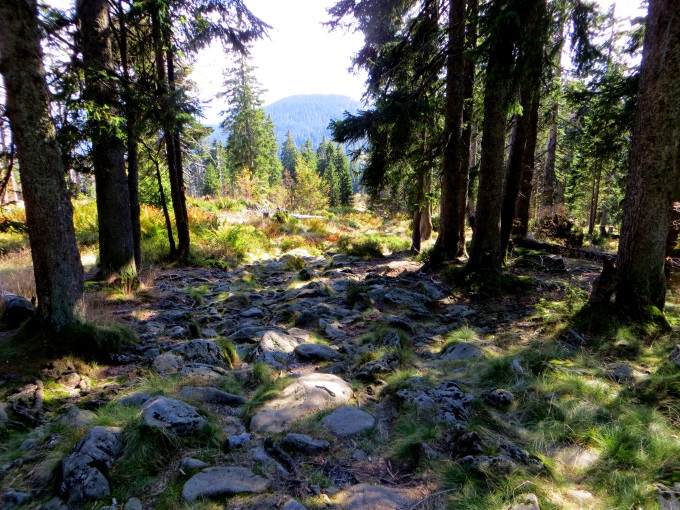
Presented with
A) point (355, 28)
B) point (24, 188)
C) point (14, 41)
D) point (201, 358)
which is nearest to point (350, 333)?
point (201, 358)

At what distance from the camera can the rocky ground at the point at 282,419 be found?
92.3 inches

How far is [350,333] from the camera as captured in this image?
616cm

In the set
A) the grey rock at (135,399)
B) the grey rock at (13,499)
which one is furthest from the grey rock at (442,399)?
the grey rock at (13,499)

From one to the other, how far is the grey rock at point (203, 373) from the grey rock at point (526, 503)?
3.11 meters

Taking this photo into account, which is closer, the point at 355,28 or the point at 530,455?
the point at 530,455

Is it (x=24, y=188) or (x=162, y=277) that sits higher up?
(x=24, y=188)

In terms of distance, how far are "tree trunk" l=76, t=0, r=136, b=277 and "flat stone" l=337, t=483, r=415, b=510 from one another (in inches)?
246

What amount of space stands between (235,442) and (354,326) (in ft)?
12.4

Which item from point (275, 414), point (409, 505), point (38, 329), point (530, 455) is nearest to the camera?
point (409, 505)

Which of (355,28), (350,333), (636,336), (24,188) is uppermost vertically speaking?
(355,28)

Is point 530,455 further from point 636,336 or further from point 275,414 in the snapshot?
point 636,336

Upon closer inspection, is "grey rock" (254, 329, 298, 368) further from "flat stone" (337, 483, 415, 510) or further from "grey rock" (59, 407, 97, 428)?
"flat stone" (337, 483, 415, 510)

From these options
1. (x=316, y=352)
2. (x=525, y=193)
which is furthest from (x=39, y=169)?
(x=525, y=193)

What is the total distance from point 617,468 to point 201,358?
4305 millimetres
